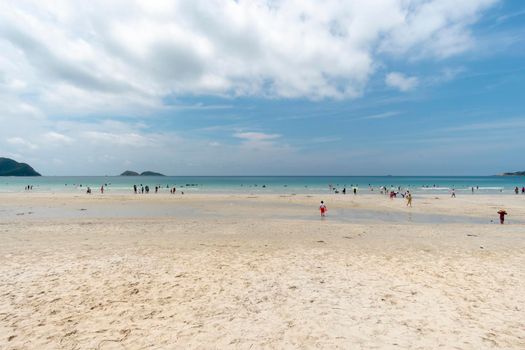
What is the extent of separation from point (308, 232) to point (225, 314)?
1105 cm

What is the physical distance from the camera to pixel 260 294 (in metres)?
7.41

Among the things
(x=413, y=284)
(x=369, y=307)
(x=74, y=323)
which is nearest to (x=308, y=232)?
(x=413, y=284)

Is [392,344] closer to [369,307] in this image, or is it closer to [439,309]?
[369,307]

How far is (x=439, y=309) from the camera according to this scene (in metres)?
6.50

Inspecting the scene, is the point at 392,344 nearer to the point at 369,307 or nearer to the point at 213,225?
the point at 369,307

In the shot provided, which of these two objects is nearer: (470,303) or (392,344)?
(392,344)

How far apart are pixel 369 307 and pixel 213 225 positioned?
1398 centimetres

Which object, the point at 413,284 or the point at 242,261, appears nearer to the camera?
the point at 413,284

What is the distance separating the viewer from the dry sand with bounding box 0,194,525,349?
17.7ft

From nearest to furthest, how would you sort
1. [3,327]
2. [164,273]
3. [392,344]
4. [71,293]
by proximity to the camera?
[392,344] → [3,327] → [71,293] → [164,273]

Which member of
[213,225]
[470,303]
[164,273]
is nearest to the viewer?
[470,303]

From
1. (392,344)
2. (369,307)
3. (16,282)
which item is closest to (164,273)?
(16,282)

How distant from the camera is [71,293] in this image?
7348 millimetres

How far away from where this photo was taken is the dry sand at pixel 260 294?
539cm
